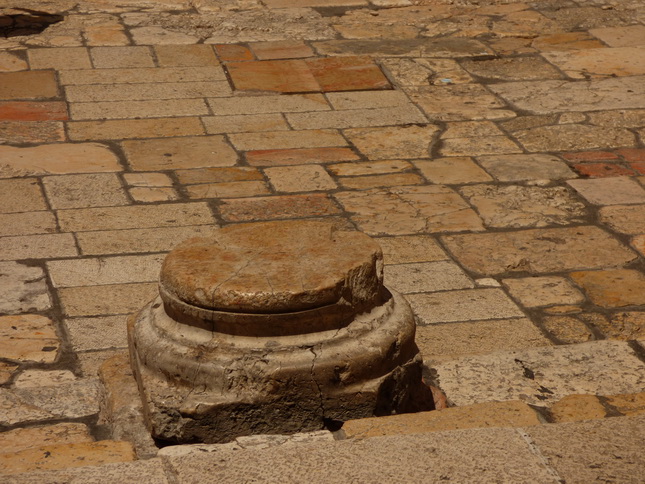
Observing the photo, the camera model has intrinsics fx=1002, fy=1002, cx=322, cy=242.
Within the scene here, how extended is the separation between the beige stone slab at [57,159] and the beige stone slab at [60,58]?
1542 millimetres

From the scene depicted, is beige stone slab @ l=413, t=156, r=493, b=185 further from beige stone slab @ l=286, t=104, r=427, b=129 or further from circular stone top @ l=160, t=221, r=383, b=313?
circular stone top @ l=160, t=221, r=383, b=313

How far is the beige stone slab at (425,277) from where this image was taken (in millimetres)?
5031

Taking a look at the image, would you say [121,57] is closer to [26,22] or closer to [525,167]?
[26,22]

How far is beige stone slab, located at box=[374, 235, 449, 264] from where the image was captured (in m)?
5.35

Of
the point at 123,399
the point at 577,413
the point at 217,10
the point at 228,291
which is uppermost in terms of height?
the point at 228,291

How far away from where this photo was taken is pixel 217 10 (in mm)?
9367

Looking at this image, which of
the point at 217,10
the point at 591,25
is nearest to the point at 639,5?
the point at 591,25

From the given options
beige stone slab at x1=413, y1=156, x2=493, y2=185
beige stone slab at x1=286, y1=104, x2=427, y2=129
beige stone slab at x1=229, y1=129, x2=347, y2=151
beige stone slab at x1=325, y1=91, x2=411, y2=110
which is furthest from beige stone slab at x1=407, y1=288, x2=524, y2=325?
beige stone slab at x1=325, y1=91, x2=411, y2=110

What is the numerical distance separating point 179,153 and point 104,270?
1.69 meters

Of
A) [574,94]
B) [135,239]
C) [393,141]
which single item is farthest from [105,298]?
[574,94]

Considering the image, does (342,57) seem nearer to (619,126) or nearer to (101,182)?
(619,126)

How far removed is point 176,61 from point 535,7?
3602 millimetres

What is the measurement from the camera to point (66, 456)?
9.32 feet

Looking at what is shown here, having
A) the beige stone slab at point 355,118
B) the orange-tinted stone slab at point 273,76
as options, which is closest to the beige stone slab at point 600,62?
the beige stone slab at point 355,118
